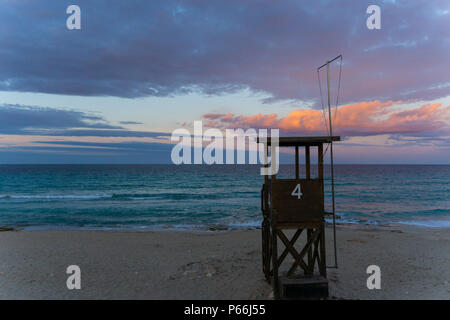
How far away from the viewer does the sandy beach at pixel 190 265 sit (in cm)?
812

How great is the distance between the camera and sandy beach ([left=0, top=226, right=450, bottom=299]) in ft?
26.7

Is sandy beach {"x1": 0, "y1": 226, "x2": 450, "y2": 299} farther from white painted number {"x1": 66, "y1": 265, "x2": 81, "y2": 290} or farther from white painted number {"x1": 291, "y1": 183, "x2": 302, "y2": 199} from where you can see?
white painted number {"x1": 291, "y1": 183, "x2": 302, "y2": 199}

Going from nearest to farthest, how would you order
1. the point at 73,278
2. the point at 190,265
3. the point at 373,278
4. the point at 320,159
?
the point at 320,159
the point at 373,278
the point at 73,278
the point at 190,265

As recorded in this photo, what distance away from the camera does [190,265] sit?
1052 centimetres

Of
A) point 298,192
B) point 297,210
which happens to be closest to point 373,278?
point 297,210

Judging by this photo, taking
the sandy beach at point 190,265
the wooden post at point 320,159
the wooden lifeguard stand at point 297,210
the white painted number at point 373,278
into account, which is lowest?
the sandy beach at point 190,265

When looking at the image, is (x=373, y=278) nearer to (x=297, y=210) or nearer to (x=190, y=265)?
(x=297, y=210)

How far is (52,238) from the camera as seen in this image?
1575cm

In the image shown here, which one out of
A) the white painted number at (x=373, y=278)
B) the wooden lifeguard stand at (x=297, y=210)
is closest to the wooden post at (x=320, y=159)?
the wooden lifeguard stand at (x=297, y=210)

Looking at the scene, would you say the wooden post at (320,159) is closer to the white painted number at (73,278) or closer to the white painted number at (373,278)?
the white painted number at (373,278)

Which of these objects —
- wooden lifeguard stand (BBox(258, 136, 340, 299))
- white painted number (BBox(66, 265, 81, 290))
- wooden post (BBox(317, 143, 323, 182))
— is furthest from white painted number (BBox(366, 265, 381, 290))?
white painted number (BBox(66, 265, 81, 290))

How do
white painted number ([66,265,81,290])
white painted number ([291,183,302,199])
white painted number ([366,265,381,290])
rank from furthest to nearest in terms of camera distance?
white painted number ([66,265,81,290])
white painted number ([366,265,381,290])
white painted number ([291,183,302,199])

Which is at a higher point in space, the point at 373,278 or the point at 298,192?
the point at 298,192
